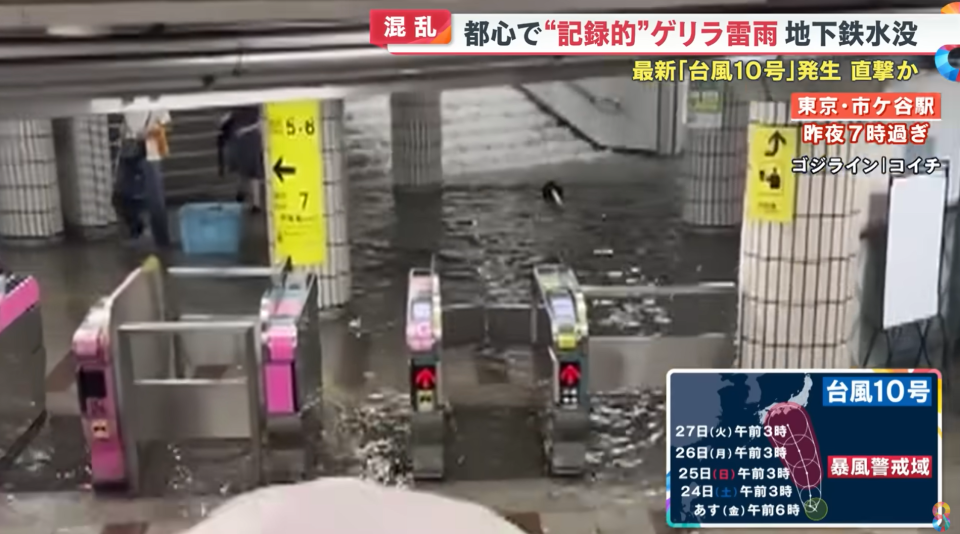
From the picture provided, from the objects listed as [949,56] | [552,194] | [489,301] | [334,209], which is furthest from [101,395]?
[552,194]

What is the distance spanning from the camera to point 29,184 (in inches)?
532

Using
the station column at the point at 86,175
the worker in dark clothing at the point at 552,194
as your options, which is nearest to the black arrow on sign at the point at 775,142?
the worker in dark clothing at the point at 552,194

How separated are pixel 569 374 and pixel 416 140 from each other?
919cm

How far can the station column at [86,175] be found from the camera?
13.9 meters

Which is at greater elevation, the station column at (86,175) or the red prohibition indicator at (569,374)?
the station column at (86,175)

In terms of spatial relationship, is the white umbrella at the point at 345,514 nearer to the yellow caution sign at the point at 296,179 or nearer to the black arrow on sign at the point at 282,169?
the yellow caution sign at the point at 296,179

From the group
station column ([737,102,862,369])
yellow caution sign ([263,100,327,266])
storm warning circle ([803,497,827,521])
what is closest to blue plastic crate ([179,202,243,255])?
yellow caution sign ([263,100,327,266])

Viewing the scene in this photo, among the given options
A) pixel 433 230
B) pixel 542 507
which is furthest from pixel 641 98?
pixel 542 507

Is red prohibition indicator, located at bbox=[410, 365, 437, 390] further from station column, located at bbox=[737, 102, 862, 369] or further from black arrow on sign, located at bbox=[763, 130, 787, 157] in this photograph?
black arrow on sign, located at bbox=[763, 130, 787, 157]

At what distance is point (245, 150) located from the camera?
14148 millimetres
